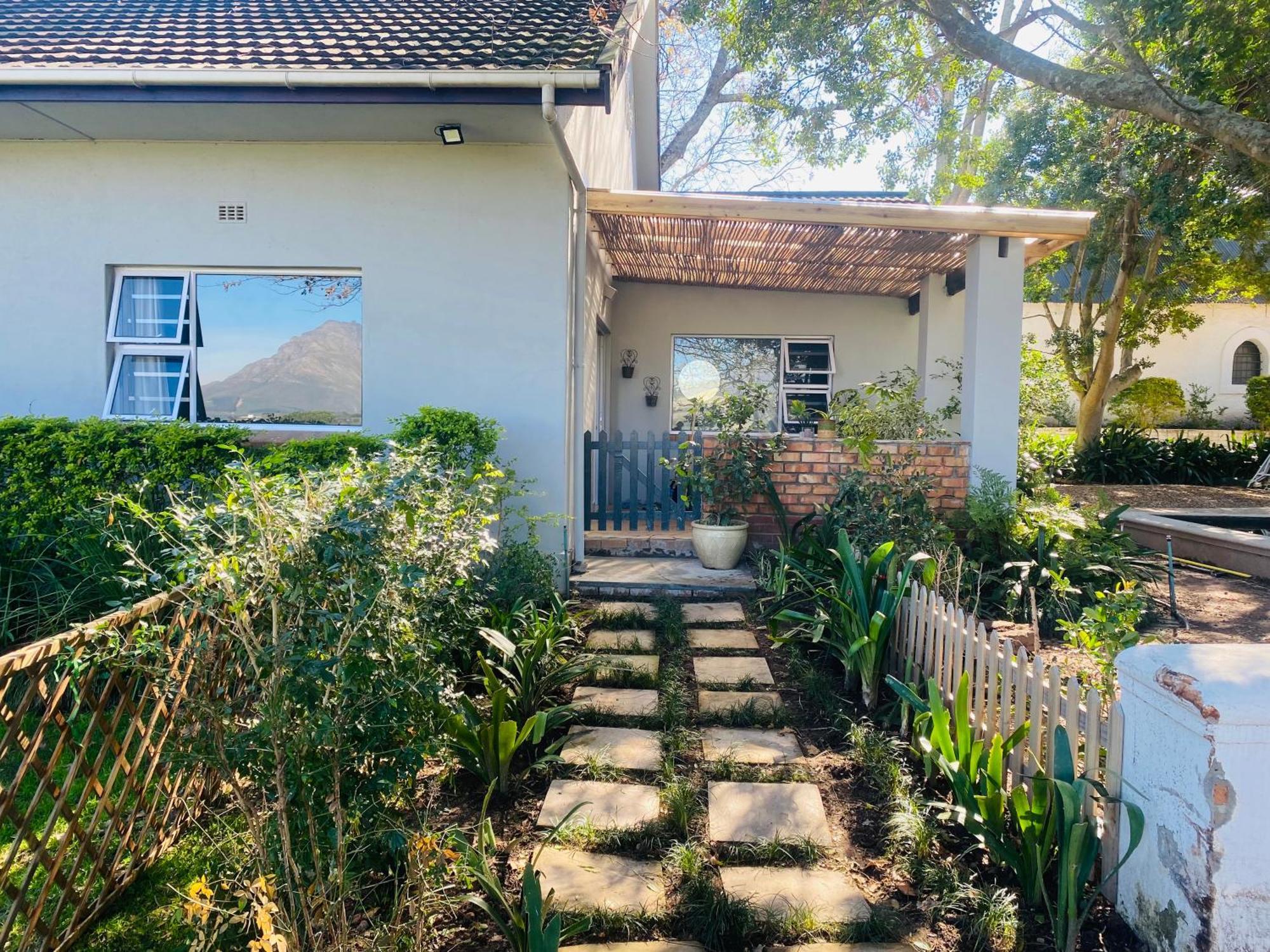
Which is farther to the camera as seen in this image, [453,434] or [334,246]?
[334,246]

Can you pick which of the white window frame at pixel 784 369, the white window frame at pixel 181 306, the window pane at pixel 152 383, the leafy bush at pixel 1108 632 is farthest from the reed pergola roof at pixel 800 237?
the window pane at pixel 152 383

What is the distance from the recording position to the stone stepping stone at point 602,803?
301 centimetres

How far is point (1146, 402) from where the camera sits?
17188 mm

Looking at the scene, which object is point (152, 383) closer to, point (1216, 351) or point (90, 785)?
point (90, 785)

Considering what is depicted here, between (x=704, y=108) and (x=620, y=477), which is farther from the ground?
(x=704, y=108)

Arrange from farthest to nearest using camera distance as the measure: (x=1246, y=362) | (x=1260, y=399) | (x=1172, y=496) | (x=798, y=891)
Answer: (x=1246, y=362) < (x=1260, y=399) < (x=1172, y=496) < (x=798, y=891)

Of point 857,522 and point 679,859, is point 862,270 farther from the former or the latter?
point 679,859

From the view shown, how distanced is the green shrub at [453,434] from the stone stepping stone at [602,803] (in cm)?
257

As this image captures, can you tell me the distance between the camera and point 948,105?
49.8 ft

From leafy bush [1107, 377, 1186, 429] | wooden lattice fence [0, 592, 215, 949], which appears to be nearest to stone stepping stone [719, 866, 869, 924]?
wooden lattice fence [0, 592, 215, 949]

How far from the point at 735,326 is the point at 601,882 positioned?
8.79 metres

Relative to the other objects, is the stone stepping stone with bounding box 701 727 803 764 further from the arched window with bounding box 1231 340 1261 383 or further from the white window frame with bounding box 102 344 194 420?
the arched window with bounding box 1231 340 1261 383

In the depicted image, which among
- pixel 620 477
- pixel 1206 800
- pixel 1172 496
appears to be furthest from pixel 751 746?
pixel 1172 496

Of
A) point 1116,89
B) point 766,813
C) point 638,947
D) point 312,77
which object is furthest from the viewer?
point 1116,89
